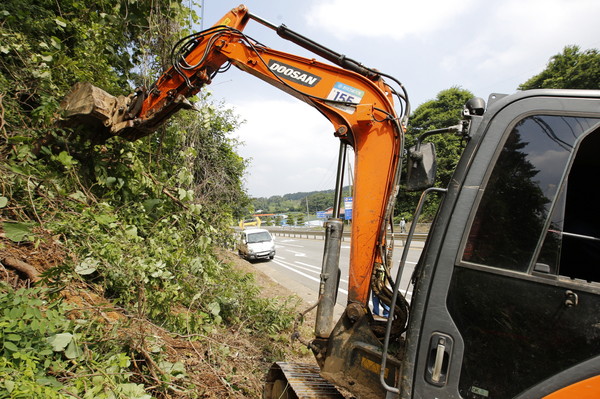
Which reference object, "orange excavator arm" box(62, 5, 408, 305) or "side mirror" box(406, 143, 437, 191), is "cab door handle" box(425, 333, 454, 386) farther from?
"side mirror" box(406, 143, 437, 191)

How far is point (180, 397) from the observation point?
2.40 m

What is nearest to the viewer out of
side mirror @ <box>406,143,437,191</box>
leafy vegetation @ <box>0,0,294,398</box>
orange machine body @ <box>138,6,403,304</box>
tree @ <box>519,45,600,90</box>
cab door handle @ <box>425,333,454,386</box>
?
cab door handle @ <box>425,333,454,386</box>

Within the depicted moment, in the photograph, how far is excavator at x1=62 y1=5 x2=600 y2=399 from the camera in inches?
53.0

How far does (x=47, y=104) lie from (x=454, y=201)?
4.50 metres

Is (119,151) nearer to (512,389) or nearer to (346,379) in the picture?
(346,379)

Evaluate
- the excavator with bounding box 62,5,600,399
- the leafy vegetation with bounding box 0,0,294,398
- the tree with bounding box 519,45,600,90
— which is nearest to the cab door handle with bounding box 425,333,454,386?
the excavator with bounding box 62,5,600,399

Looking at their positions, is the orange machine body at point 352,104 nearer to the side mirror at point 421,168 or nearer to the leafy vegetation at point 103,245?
the side mirror at point 421,168

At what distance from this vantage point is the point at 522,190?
147 centimetres

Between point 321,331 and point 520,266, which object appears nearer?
point 520,266

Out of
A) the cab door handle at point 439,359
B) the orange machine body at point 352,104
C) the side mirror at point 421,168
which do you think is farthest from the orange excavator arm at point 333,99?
the cab door handle at point 439,359

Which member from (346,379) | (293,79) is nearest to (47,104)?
(293,79)

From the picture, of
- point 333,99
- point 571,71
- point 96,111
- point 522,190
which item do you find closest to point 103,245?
point 96,111

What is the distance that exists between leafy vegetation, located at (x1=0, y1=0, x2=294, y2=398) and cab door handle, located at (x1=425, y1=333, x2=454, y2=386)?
71.6 inches

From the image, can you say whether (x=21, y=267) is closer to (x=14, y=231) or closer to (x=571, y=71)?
(x=14, y=231)
